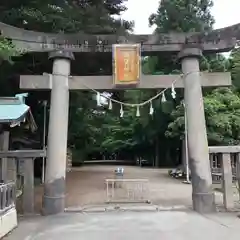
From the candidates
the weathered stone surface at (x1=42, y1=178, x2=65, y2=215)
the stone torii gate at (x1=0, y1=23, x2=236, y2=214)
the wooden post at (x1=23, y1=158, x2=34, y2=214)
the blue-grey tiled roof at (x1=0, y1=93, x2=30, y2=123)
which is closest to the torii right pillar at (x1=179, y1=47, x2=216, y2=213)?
the stone torii gate at (x1=0, y1=23, x2=236, y2=214)

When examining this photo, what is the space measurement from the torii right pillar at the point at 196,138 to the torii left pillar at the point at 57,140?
3662 mm

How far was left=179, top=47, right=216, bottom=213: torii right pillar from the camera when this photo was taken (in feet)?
34.0

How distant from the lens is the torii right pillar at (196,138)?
34.0ft

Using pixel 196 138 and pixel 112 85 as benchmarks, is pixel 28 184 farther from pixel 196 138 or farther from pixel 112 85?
pixel 196 138

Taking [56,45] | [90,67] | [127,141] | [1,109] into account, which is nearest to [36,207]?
[1,109]

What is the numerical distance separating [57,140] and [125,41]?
12.3 feet

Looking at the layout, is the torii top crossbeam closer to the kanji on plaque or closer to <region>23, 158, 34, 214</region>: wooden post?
the kanji on plaque

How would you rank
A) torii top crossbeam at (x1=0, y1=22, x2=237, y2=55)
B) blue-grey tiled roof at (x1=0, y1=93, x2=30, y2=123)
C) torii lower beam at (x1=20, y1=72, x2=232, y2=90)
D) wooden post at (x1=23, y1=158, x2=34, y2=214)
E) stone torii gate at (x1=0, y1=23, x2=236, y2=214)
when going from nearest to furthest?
blue-grey tiled roof at (x1=0, y1=93, x2=30, y2=123) → wooden post at (x1=23, y1=158, x2=34, y2=214) → stone torii gate at (x1=0, y1=23, x2=236, y2=214) → torii lower beam at (x1=20, y1=72, x2=232, y2=90) → torii top crossbeam at (x1=0, y1=22, x2=237, y2=55)

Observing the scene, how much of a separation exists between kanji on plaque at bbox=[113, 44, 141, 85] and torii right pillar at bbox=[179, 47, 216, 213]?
1.45 meters

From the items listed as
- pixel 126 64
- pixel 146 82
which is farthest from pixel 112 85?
pixel 146 82

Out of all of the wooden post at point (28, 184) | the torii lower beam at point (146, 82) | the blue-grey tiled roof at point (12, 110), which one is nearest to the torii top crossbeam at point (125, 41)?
the torii lower beam at point (146, 82)

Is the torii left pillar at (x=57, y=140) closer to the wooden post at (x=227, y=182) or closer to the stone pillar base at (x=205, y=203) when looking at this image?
the stone pillar base at (x=205, y=203)

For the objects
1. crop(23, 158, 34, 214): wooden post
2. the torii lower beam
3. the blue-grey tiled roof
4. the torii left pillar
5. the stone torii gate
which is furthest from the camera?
the torii lower beam

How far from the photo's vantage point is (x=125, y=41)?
11.4m
